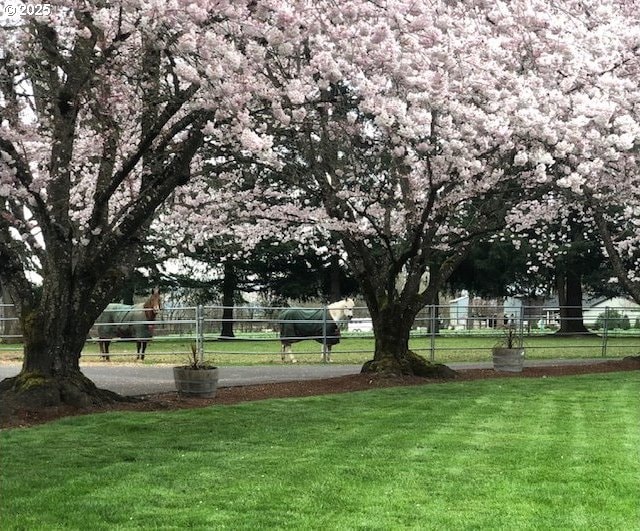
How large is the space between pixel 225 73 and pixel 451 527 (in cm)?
442

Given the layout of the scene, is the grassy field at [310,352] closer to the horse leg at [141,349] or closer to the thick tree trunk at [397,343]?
the horse leg at [141,349]

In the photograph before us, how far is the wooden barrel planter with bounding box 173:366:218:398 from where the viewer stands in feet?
32.4

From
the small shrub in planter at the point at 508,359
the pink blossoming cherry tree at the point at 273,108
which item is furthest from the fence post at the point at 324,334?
the pink blossoming cherry tree at the point at 273,108

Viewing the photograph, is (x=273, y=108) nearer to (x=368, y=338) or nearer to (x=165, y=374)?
(x=165, y=374)

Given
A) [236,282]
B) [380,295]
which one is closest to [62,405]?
[380,295]

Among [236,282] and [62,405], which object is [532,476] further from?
[236,282]

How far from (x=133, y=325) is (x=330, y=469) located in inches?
484

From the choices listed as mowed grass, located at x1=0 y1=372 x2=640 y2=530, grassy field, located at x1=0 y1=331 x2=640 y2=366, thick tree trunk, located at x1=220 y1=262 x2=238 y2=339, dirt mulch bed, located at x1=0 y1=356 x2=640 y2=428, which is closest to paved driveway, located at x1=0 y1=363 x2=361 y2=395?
dirt mulch bed, located at x1=0 y1=356 x2=640 y2=428

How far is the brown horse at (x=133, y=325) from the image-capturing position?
16594 mm

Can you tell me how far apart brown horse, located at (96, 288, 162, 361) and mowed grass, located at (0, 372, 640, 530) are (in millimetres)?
8234

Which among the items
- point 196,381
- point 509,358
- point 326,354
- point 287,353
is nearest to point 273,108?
point 196,381

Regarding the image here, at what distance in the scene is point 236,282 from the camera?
32844 millimetres

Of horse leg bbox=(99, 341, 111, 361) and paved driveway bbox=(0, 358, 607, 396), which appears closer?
paved driveway bbox=(0, 358, 607, 396)

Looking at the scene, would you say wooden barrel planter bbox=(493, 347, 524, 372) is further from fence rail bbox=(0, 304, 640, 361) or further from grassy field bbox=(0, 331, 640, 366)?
grassy field bbox=(0, 331, 640, 366)
